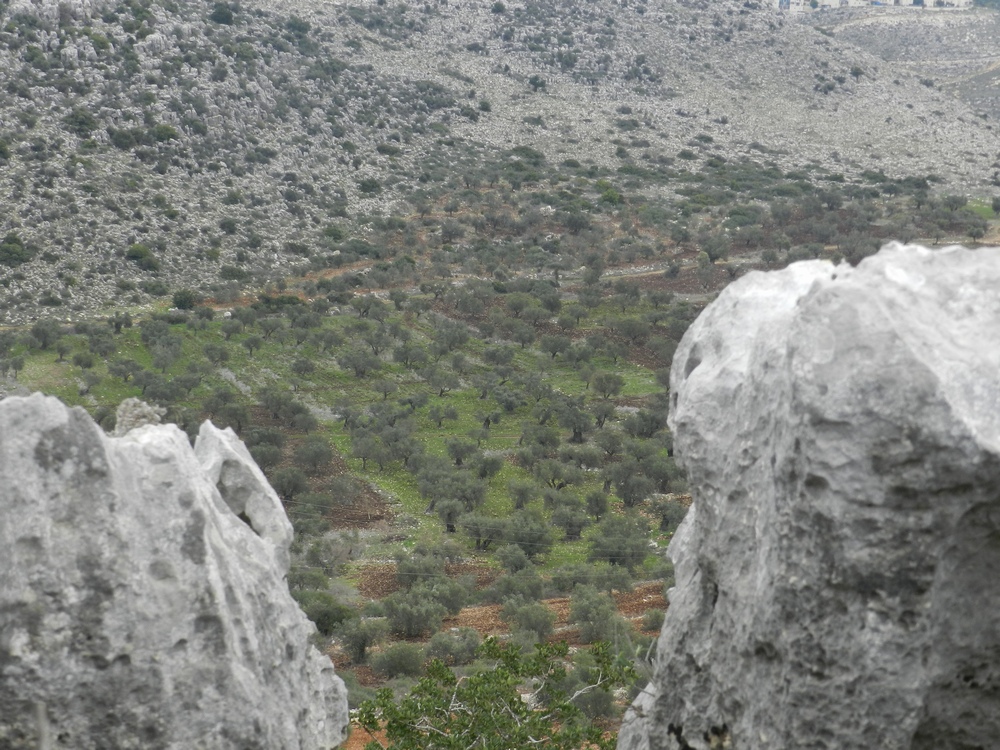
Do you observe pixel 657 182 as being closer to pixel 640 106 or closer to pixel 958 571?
pixel 640 106

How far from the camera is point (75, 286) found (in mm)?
57719

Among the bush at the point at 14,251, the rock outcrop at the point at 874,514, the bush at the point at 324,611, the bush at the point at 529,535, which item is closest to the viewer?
the rock outcrop at the point at 874,514

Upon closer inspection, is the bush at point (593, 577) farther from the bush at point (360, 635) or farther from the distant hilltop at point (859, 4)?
the distant hilltop at point (859, 4)

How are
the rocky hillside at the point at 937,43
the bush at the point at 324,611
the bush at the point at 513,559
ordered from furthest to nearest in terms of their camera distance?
the rocky hillside at the point at 937,43, the bush at the point at 513,559, the bush at the point at 324,611

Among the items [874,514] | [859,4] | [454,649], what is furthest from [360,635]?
[859,4]

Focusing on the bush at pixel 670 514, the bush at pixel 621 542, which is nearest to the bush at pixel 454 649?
the bush at pixel 621 542

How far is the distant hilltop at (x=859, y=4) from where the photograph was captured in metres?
170

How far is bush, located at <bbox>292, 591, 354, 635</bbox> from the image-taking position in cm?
2855

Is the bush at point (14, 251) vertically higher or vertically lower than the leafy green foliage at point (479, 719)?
lower

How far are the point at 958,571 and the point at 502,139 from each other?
95.6 metres

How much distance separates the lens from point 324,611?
28.7 metres

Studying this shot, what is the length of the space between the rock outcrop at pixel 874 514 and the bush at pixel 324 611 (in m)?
22.9

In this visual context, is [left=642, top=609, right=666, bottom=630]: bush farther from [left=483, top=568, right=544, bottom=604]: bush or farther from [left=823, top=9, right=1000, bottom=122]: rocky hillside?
[left=823, top=9, right=1000, bottom=122]: rocky hillside

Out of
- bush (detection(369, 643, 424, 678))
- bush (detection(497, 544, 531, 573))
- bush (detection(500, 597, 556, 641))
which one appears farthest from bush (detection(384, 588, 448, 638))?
bush (detection(497, 544, 531, 573))
